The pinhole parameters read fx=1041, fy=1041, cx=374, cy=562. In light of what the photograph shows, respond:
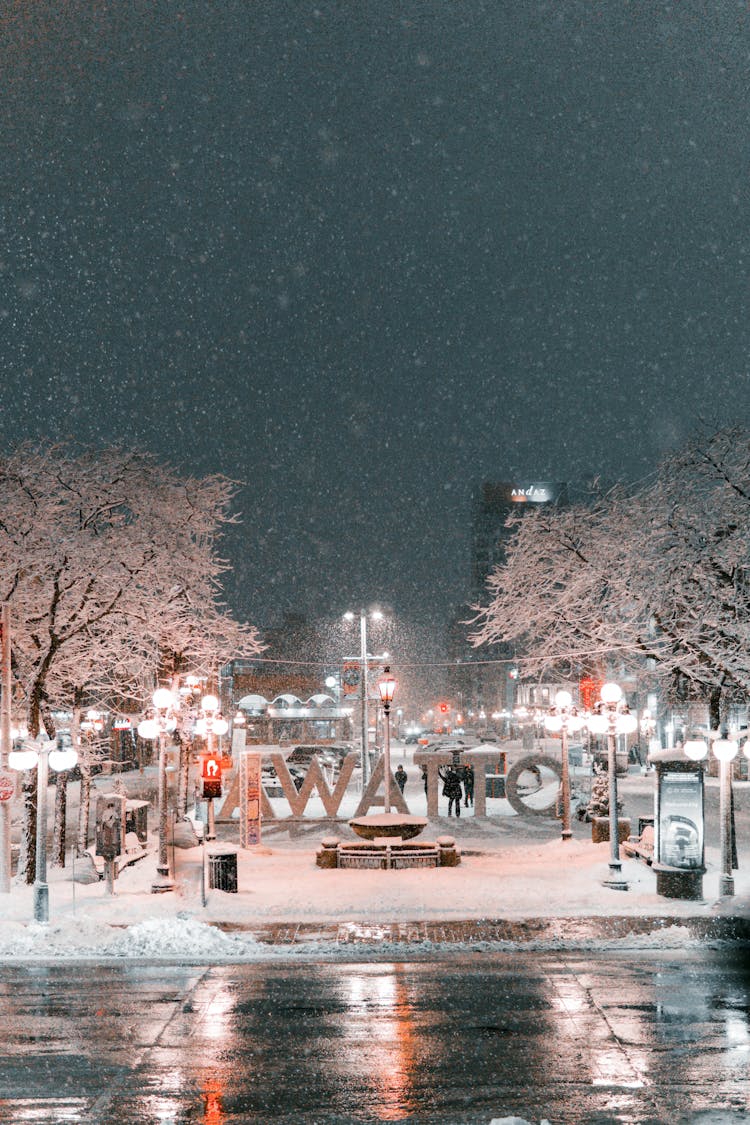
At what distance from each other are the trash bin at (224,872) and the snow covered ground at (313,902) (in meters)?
0.24

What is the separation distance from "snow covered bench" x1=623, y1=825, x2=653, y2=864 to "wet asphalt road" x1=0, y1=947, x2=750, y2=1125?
7686mm

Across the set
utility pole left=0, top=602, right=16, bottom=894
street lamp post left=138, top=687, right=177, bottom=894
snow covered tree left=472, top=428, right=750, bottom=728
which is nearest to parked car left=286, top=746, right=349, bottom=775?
snow covered tree left=472, top=428, right=750, bottom=728

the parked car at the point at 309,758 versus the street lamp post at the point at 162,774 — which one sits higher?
the street lamp post at the point at 162,774

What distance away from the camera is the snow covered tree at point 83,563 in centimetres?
2252

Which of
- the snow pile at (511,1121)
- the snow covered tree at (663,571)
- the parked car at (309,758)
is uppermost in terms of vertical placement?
the snow covered tree at (663,571)

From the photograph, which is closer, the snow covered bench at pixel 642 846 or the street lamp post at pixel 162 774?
the street lamp post at pixel 162 774

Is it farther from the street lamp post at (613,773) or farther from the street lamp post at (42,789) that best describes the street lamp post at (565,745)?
the street lamp post at (42,789)

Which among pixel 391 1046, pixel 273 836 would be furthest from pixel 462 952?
pixel 273 836

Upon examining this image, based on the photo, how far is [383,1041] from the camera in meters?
10.9

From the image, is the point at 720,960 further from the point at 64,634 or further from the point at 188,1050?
the point at 64,634

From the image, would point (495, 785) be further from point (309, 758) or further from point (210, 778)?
point (210, 778)

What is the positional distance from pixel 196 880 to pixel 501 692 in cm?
13663

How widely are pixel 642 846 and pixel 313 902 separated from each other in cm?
Result: 845

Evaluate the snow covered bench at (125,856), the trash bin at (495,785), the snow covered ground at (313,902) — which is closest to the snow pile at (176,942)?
the snow covered ground at (313,902)
